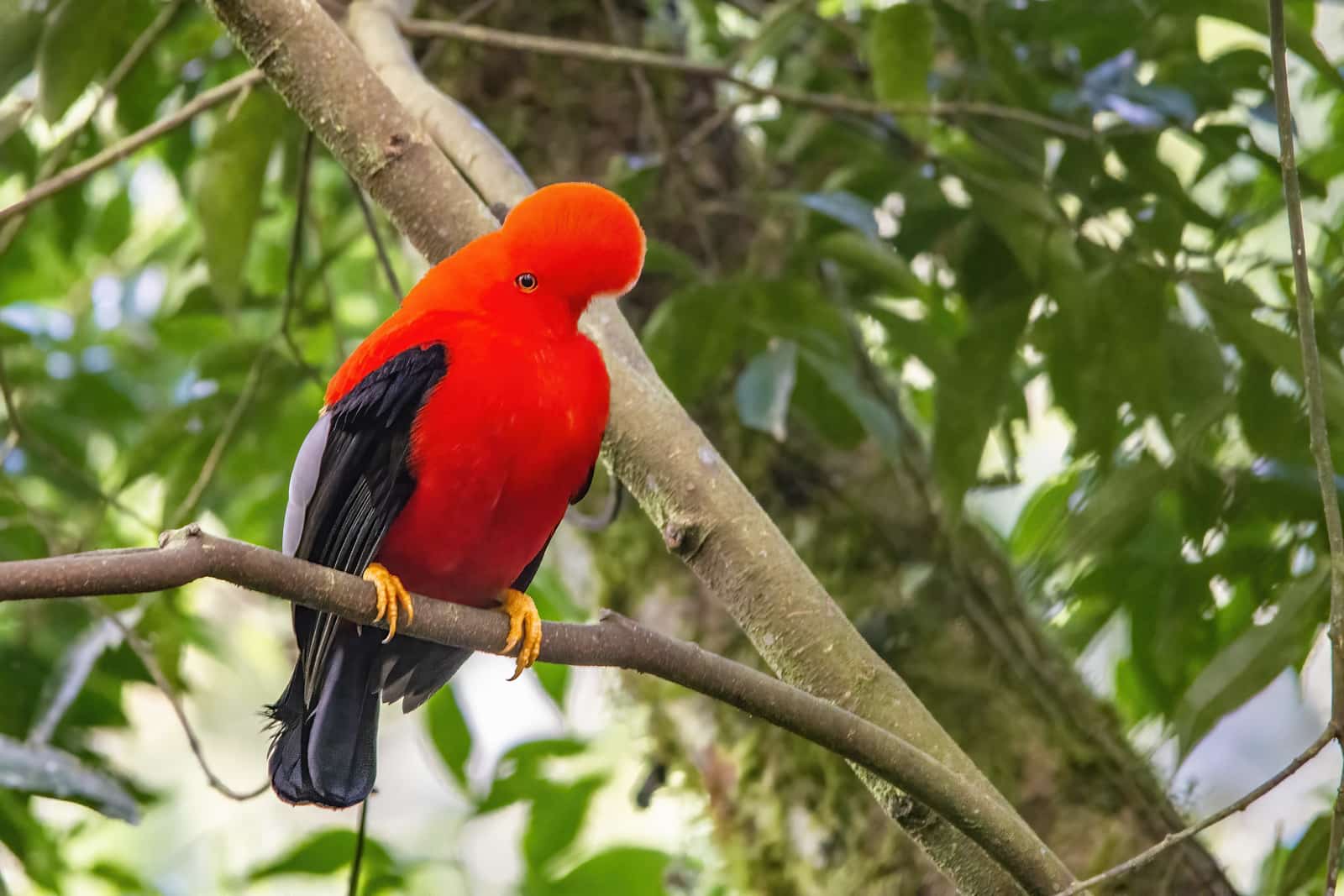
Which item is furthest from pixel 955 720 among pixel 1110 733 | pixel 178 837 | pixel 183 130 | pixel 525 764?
pixel 178 837

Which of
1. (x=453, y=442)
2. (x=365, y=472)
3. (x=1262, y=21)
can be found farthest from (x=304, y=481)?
(x=1262, y=21)

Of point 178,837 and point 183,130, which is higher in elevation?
point 178,837

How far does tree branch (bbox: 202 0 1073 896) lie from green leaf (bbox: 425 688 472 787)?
3.09ft

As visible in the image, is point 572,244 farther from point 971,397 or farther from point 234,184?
point 234,184

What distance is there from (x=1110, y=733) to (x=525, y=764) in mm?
1067

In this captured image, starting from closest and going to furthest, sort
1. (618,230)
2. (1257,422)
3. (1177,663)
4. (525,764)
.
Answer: (618,230), (1257,422), (1177,663), (525,764)

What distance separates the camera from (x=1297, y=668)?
70.4 inches

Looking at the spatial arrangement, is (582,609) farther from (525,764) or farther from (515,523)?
(515,523)

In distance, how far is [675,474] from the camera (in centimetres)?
154

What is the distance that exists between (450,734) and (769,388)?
3.03ft

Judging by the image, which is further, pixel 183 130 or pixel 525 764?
pixel 183 130

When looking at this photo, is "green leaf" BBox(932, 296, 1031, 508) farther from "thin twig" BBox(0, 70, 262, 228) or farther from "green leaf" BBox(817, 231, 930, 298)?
"thin twig" BBox(0, 70, 262, 228)

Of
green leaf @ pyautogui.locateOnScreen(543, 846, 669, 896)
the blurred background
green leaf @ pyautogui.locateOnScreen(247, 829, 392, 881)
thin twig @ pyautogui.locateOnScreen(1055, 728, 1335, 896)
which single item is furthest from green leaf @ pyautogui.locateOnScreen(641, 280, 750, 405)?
thin twig @ pyautogui.locateOnScreen(1055, 728, 1335, 896)

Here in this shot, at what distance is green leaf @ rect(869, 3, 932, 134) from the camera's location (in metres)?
2.21
